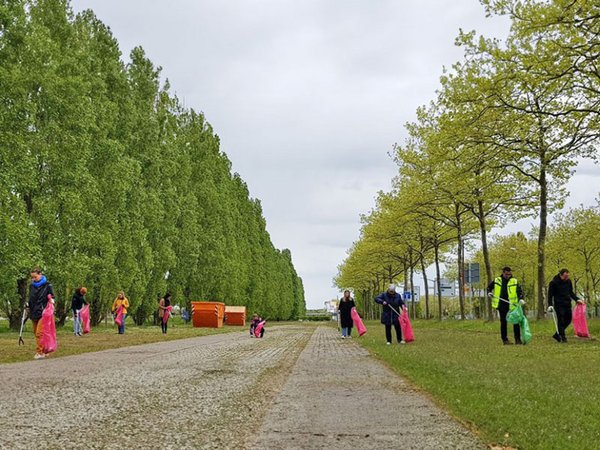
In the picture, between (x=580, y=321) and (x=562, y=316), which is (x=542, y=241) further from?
(x=562, y=316)

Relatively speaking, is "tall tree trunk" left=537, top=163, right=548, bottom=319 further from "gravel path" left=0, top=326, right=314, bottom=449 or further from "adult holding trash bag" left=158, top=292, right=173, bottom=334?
"adult holding trash bag" left=158, top=292, right=173, bottom=334

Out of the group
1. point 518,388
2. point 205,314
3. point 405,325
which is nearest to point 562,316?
point 405,325

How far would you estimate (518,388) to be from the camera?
26.3ft

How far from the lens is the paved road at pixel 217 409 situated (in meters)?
5.09

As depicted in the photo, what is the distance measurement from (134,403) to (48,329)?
777 cm

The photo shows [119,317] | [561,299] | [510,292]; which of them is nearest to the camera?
[510,292]

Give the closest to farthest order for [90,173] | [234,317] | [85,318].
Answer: [85,318] < [90,173] < [234,317]

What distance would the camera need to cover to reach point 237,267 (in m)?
57.6

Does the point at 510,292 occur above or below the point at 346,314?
above

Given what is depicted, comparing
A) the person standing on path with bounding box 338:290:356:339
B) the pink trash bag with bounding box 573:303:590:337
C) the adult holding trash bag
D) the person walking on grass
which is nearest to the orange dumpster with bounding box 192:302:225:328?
the adult holding trash bag

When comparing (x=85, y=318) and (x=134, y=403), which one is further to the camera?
(x=85, y=318)

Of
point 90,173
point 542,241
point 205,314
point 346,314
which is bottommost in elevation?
point 346,314

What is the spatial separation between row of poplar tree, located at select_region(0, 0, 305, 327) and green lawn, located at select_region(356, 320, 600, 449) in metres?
16.9

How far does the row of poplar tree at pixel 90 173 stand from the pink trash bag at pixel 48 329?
9876 millimetres
